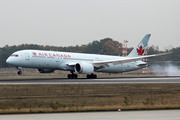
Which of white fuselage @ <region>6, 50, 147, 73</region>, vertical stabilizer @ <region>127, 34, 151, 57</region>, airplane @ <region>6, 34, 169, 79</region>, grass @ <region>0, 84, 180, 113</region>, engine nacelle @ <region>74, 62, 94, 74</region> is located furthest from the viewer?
vertical stabilizer @ <region>127, 34, 151, 57</region>

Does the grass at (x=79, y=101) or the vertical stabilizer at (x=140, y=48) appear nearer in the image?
the grass at (x=79, y=101)

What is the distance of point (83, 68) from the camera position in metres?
46.1

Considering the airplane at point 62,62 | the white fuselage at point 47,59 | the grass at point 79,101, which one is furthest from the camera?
the airplane at point 62,62

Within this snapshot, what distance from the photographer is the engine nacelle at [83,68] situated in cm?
4604

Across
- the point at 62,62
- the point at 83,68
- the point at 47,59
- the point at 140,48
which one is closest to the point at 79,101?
the point at 47,59

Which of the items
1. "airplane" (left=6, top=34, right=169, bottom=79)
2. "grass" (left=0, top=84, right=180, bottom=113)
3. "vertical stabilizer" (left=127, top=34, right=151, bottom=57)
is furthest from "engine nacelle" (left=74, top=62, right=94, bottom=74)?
"grass" (left=0, top=84, right=180, bottom=113)

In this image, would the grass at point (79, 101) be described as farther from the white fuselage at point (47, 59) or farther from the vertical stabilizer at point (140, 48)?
the vertical stabilizer at point (140, 48)

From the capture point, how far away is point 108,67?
2089 inches

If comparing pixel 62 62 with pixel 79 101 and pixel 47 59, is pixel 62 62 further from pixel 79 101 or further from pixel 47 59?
pixel 79 101

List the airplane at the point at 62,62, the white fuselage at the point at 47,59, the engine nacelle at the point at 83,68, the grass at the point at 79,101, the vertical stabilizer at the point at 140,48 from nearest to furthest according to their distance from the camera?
the grass at the point at 79,101
the white fuselage at the point at 47,59
the airplane at the point at 62,62
the engine nacelle at the point at 83,68
the vertical stabilizer at the point at 140,48

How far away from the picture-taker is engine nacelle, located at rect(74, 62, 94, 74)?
46037mm

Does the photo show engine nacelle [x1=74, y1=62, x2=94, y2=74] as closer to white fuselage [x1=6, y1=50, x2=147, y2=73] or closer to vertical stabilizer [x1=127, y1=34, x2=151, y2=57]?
white fuselage [x1=6, y1=50, x2=147, y2=73]

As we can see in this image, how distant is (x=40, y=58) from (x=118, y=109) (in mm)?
30510

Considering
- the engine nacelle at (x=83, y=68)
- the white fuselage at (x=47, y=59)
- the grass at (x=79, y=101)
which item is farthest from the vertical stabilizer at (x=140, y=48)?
the grass at (x=79, y=101)
